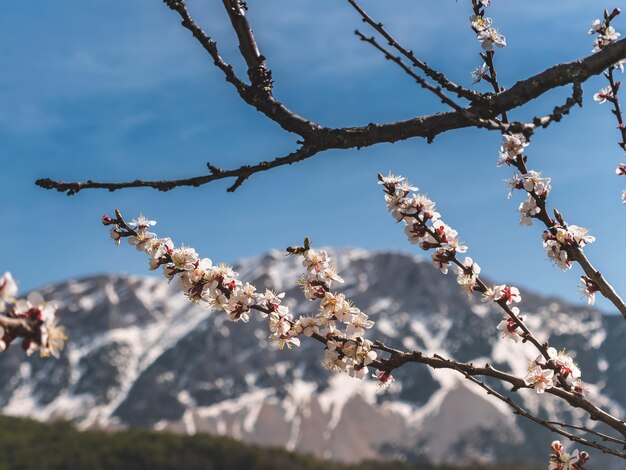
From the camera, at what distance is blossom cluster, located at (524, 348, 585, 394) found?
414 cm

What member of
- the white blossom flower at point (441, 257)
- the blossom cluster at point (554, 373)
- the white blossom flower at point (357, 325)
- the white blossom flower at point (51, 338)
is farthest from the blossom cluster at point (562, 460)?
the white blossom flower at point (51, 338)

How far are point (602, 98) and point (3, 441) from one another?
13334cm

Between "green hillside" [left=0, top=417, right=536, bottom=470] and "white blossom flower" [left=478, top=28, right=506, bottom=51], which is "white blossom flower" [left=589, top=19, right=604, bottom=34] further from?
"green hillside" [left=0, top=417, right=536, bottom=470]

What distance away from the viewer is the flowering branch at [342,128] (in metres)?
3.02

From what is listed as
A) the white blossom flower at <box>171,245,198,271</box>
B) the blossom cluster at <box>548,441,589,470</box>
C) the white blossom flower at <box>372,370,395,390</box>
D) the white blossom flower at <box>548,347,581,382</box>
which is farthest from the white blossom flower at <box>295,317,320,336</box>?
the blossom cluster at <box>548,441,589,470</box>

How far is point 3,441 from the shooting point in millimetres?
123375

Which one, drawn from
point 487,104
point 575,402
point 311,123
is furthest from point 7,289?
point 575,402

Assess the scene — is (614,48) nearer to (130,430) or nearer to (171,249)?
(171,249)

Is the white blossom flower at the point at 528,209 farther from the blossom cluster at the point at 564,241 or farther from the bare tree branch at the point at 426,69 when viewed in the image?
the bare tree branch at the point at 426,69

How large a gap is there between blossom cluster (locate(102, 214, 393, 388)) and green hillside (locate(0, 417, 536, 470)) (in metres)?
112

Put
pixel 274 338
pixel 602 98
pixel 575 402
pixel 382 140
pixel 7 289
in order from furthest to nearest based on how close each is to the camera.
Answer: pixel 602 98 < pixel 274 338 < pixel 575 402 < pixel 382 140 < pixel 7 289

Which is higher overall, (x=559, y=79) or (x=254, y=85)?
(x=559, y=79)

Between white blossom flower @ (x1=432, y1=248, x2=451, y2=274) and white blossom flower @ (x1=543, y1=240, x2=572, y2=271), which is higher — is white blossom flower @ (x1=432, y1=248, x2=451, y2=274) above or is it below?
below

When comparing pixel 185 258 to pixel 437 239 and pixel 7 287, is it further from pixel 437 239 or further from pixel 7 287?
pixel 7 287
